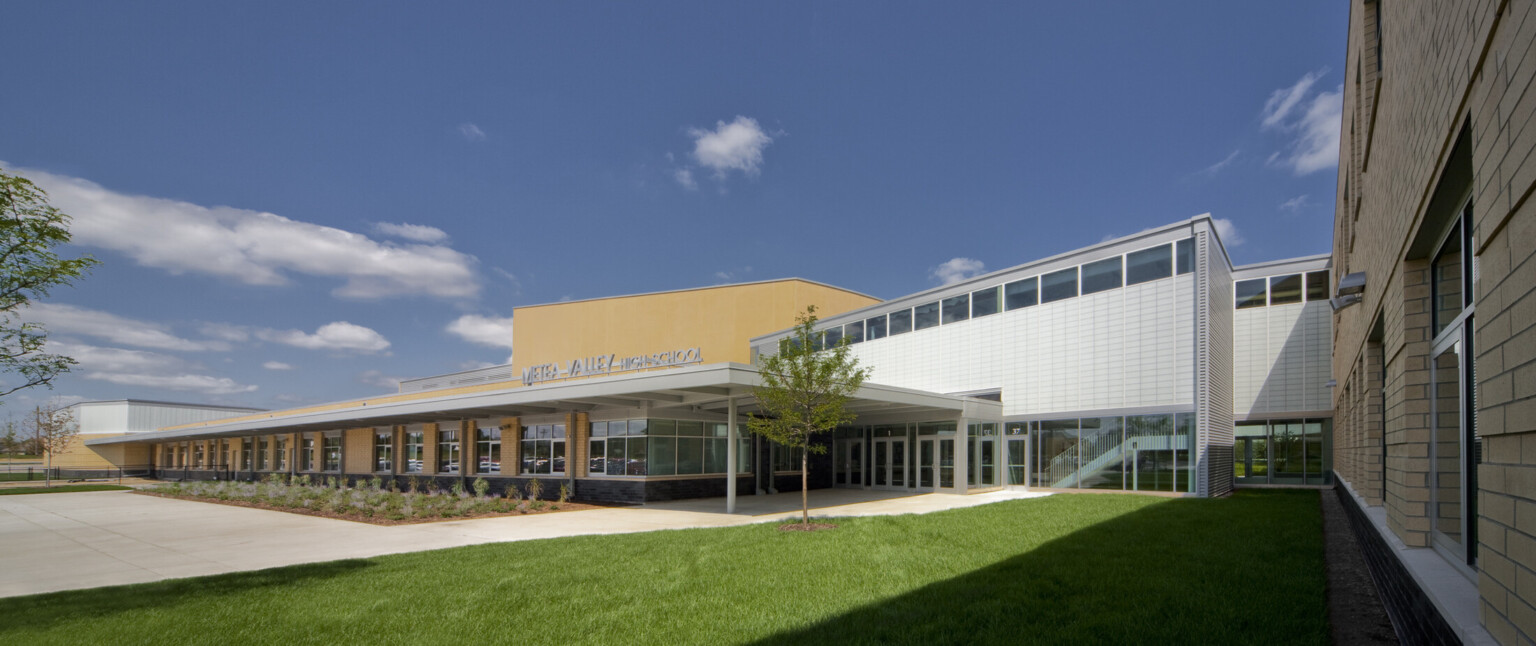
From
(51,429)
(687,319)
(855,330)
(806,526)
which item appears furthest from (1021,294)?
(51,429)

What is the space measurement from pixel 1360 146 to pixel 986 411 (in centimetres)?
1722

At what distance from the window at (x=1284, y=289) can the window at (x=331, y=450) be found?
40.8 metres

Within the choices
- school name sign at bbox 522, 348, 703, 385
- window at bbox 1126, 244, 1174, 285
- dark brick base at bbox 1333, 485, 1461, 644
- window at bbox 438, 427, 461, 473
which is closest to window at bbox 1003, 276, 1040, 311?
window at bbox 1126, 244, 1174, 285

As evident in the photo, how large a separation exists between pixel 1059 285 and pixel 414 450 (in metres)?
26.3

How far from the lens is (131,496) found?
1287 inches

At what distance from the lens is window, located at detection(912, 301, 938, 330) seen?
3058 cm

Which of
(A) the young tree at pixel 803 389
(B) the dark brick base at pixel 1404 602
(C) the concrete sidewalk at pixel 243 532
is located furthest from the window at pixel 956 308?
(B) the dark brick base at pixel 1404 602

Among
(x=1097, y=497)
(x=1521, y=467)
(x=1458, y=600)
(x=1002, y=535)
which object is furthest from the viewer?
(x=1097, y=497)

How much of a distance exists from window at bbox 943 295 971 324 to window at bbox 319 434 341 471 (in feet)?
96.2

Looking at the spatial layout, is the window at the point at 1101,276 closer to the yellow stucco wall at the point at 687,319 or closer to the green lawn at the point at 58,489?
the yellow stucco wall at the point at 687,319

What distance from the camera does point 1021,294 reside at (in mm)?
27328

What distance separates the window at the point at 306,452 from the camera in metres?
39.9

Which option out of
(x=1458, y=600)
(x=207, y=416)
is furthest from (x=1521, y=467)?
(x=207, y=416)

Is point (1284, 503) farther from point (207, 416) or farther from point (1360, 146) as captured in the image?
point (207, 416)
